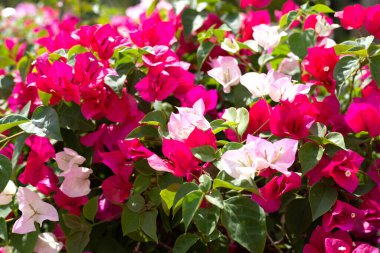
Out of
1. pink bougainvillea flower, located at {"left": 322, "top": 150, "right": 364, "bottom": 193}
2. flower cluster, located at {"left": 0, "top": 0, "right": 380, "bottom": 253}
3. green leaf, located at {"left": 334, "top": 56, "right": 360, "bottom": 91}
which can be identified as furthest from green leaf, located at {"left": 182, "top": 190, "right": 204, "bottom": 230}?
green leaf, located at {"left": 334, "top": 56, "right": 360, "bottom": 91}

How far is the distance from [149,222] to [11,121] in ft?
0.91

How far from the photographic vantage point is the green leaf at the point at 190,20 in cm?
123

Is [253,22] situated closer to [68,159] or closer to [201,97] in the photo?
[201,97]

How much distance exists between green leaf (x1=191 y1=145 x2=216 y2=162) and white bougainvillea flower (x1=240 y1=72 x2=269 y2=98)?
18 centimetres

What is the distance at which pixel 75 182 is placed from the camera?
0.92 m

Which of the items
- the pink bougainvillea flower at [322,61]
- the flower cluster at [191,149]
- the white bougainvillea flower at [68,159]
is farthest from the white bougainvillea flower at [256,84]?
the white bougainvillea flower at [68,159]

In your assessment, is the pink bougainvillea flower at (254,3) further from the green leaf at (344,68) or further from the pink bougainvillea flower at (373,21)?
the green leaf at (344,68)

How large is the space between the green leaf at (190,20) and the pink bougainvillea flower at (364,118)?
474mm

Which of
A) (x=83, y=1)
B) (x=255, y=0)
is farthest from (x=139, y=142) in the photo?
(x=83, y=1)

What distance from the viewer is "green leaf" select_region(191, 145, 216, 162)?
30.2 inches

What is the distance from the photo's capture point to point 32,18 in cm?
282

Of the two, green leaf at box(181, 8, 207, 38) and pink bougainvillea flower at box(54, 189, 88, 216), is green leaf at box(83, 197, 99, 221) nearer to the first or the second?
pink bougainvillea flower at box(54, 189, 88, 216)

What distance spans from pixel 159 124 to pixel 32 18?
2179 mm

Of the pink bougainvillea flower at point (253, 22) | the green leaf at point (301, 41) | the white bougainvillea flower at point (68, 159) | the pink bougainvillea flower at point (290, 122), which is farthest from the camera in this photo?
the pink bougainvillea flower at point (253, 22)
